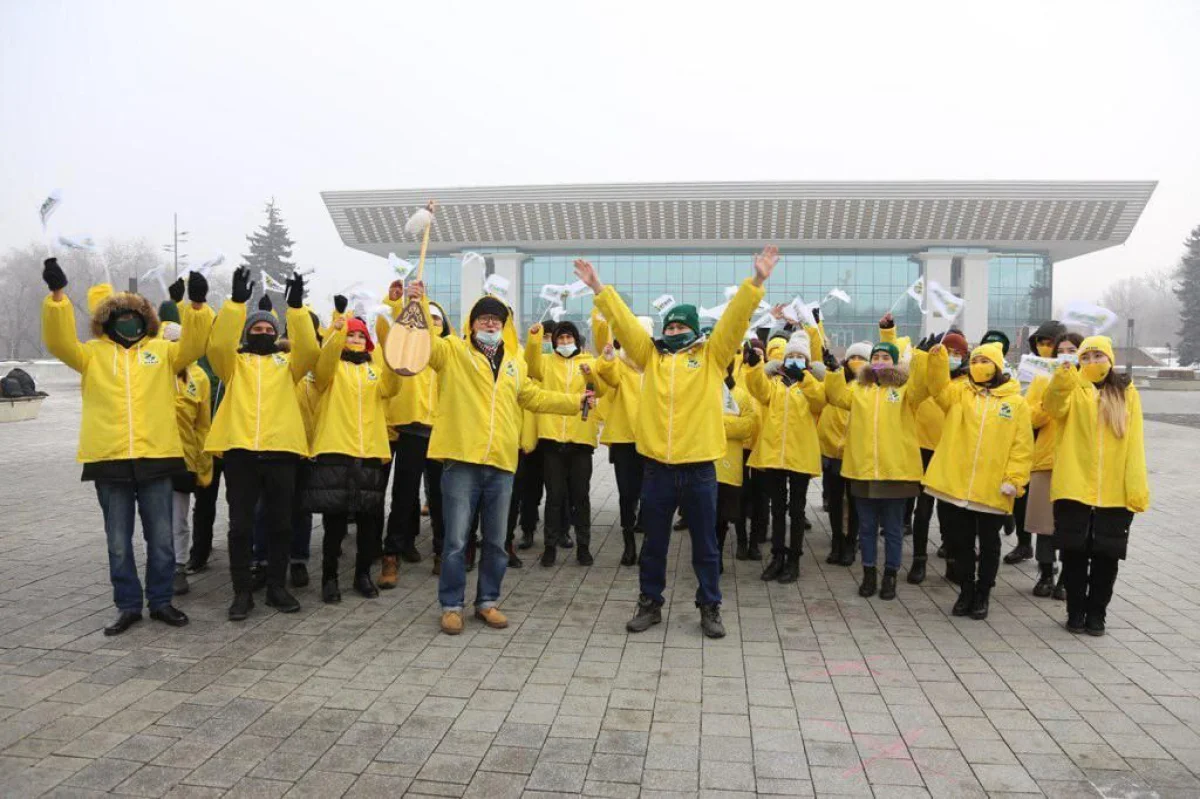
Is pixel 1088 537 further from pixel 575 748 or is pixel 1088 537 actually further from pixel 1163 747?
pixel 575 748

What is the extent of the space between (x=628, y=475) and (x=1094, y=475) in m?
3.47

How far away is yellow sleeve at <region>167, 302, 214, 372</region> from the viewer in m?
5.05

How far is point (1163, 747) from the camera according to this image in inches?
146

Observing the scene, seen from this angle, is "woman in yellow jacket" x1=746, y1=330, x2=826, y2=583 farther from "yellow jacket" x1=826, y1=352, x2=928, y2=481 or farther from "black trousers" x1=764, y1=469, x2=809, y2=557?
"yellow jacket" x1=826, y1=352, x2=928, y2=481

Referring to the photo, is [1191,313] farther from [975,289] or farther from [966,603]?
[966,603]

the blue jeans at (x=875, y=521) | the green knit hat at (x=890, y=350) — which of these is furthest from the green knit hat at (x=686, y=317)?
the blue jeans at (x=875, y=521)

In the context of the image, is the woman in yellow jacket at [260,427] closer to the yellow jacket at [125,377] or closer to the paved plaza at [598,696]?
the yellow jacket at [125,377]

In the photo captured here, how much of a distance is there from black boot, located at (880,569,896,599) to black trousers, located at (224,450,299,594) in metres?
4.32

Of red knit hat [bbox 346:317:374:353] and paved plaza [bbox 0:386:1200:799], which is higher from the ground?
red knit hat [bbox 346:317:374:353]

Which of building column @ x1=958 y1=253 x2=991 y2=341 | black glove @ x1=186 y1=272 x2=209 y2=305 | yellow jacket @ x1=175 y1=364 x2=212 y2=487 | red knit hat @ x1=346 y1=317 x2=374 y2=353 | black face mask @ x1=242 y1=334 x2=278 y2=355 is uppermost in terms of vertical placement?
building column @ x1=958 y1=253 x2=991 y2=341

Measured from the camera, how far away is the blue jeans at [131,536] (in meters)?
5.08

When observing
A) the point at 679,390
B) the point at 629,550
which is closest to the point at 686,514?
the point at 679,390

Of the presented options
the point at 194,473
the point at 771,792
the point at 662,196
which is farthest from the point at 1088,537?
the point at 662,196

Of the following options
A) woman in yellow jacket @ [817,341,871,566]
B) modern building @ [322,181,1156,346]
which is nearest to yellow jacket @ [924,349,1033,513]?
woman in yellow jacket @ [817,341,871,566]
